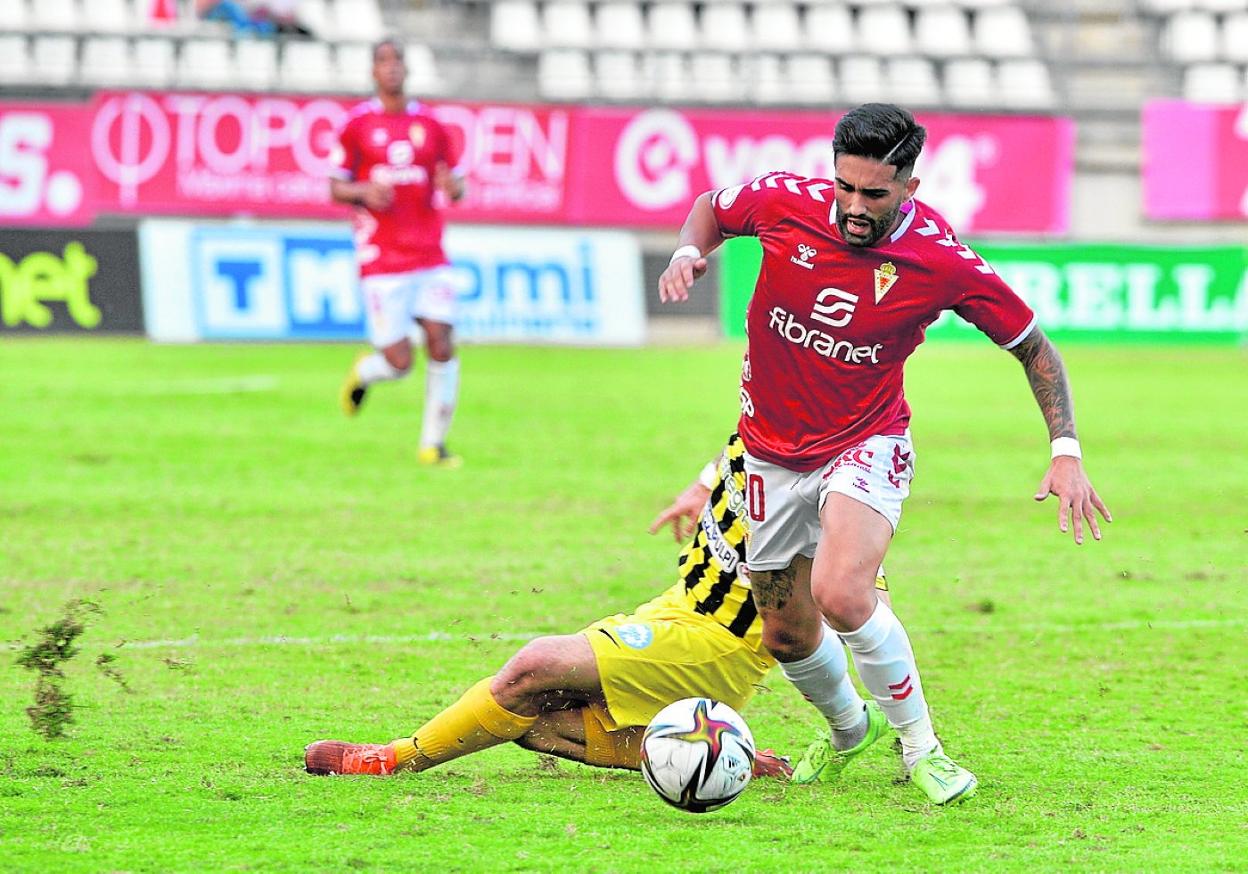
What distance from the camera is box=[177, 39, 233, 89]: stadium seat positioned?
870 inches

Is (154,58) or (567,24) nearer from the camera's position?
A: (154,58)

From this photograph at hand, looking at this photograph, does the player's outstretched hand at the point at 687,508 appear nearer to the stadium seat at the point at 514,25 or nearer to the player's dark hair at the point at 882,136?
the player's dark hair at the point at 882,136

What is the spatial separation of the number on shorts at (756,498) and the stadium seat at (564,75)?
59.7ft

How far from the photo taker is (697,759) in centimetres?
439

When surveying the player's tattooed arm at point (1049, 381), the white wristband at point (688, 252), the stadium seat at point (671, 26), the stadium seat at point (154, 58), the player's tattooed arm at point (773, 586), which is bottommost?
the player's tattooed arm at point (773, 586)

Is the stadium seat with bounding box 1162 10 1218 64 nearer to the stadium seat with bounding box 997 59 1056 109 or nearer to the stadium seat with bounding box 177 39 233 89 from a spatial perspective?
the stadium seat with bounding box 997 59 1056 109

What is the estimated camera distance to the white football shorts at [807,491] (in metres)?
4.89

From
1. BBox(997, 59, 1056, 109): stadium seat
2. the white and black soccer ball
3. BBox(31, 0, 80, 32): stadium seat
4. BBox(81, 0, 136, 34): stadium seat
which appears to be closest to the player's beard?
the white and black soccer ball

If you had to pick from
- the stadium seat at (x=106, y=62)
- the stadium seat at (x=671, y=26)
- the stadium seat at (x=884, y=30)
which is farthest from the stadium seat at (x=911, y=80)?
the stadium seat at (x=106, y=62)

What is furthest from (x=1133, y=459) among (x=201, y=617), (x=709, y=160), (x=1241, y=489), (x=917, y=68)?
(x=917, y=68)

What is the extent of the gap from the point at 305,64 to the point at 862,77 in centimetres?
744

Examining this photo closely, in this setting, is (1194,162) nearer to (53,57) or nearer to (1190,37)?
(1190,37)

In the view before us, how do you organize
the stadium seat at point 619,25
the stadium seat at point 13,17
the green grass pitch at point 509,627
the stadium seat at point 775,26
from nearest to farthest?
the green grass pitch at point 509,627 < the stadium seat at point 13,17 < the stadium seat at point 619,25 < the stadium seat at point 775,26

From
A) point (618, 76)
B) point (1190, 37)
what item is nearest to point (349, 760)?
point (618, 76)
